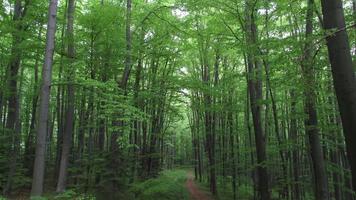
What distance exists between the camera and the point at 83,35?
11352 mm

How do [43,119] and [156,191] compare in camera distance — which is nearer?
[43,119]

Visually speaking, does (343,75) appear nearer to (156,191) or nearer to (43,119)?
(43,119)

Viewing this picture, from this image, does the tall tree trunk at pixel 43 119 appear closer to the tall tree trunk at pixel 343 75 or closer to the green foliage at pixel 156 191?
the green foliage at pixel 156 191

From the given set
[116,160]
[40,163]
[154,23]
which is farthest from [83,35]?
[40,163]

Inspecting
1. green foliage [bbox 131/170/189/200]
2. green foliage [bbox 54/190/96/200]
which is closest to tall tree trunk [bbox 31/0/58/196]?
green foliage [bbox 54/190/96/200]

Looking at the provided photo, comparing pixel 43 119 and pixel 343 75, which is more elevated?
pixel 343 75

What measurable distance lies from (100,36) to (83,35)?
0.64 metres

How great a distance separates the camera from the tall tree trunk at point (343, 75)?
3.92 m

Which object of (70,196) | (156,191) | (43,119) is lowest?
(156,191)

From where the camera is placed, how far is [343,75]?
157 inches

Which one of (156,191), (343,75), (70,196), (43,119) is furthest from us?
(156,191)

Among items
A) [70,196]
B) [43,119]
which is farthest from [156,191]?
[43,119]

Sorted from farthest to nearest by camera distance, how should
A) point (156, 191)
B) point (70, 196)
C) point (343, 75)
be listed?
point (156, 191), point (70, 196), point (343, 75)

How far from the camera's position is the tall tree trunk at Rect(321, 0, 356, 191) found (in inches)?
154
